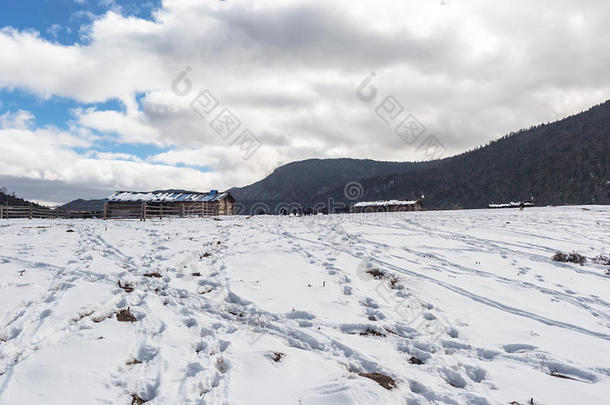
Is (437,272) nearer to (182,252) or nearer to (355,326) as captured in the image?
(355,326)

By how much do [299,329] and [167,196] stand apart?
2001 inches

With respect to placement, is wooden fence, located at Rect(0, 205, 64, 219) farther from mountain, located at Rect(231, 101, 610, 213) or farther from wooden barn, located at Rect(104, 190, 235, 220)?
mountain, located at Rect(231, 101, 610, 213)

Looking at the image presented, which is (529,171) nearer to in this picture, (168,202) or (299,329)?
(168,202)

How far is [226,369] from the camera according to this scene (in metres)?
4.24

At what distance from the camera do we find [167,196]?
51344 mm

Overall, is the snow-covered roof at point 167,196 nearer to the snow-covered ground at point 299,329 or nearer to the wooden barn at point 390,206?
the wooden barn at point 390,206

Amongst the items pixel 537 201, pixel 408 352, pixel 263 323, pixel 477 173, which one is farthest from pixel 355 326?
pixel 477 173

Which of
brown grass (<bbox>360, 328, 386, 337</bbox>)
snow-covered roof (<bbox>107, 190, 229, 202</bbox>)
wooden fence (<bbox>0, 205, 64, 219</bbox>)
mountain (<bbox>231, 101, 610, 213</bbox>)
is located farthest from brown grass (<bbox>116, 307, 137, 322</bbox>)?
mountain (<bbox>231, 101, 610, 213</bbox>)

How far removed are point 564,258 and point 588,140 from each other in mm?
146439

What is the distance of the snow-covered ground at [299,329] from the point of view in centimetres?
382

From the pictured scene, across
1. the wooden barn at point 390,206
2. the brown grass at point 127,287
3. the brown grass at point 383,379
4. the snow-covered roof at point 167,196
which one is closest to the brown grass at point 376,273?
the brown grass at point 383,379

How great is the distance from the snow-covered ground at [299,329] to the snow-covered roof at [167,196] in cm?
3897

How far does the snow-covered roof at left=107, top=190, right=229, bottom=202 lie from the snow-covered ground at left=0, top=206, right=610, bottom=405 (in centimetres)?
3897

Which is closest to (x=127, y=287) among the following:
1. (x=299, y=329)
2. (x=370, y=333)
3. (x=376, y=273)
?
(x=299, y=329)
